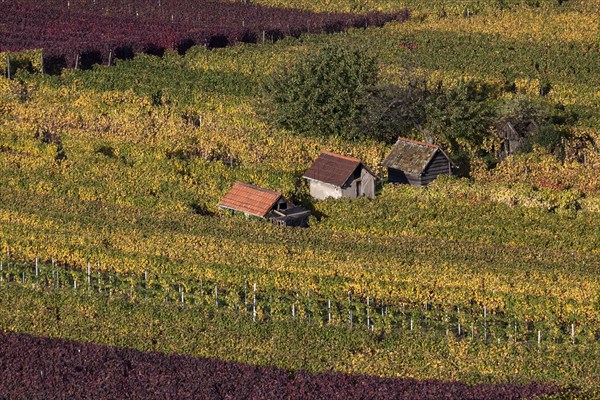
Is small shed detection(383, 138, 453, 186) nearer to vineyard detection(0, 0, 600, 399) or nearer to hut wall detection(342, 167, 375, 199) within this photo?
vineyard detection(0, 0, 600, 399)

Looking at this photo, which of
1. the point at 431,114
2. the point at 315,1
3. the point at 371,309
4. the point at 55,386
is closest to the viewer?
the point at 55,386

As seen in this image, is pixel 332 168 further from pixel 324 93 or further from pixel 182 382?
pixel 182 382

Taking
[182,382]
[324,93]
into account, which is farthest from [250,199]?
[182,382]

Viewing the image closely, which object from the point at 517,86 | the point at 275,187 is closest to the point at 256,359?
the point at 275,187

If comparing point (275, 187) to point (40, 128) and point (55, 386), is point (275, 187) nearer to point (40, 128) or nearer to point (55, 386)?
point (40, 128)

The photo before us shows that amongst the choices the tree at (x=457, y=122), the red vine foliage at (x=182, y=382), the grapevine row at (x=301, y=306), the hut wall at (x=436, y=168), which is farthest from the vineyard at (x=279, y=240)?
the tree at (x=457, y=122)

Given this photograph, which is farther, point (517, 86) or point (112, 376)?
point (517, 86)
